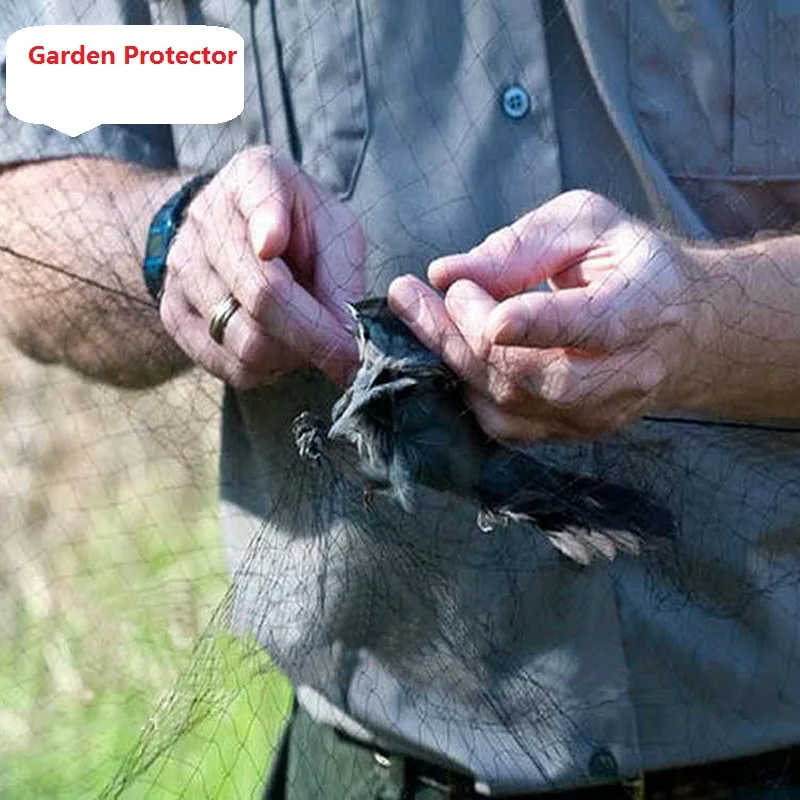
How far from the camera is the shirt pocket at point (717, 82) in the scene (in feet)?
5.44

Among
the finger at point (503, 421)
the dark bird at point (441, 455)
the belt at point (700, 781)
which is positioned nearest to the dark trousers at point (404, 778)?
the belt at point (700, 781)

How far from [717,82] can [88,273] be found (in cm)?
46

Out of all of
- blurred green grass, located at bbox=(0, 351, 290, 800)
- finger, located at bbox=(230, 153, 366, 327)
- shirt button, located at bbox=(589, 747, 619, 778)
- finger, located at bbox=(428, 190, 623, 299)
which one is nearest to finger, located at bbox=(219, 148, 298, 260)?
finger, located at bbox=(230, 153, 366, 327)

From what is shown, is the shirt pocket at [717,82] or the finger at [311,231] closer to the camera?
the finger at [311,231]

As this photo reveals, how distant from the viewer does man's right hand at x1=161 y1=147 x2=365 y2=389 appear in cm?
148

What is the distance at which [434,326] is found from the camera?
1.44 m

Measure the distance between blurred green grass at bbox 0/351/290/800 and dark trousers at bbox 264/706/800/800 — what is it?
71 mm

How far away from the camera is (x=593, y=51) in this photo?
1.65m

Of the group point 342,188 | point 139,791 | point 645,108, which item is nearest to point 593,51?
point 645,108

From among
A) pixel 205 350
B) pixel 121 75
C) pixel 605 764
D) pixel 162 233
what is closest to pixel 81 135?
pixel 121 75

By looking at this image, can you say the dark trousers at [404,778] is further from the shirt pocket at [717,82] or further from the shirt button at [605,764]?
the shirt pocket at [717,82]

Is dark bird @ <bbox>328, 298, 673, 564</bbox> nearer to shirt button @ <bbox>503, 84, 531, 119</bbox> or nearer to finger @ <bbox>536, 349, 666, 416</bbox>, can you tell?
finger @ <bbox>536, 349, 666, 416</bbox>

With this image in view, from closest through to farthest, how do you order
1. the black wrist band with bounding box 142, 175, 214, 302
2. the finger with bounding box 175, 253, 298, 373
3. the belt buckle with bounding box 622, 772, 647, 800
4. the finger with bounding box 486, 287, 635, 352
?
1. the finger with bounding box 486, 287, 635, 352
2. the finger with bounding box 175, 253, 298, 373
3. the black wrist band with bounding box 142, 175, 214, 302
4. the belt buckle with bounding box 622, 772, 647, 800

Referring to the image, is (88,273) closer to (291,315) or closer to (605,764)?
(291,315)
